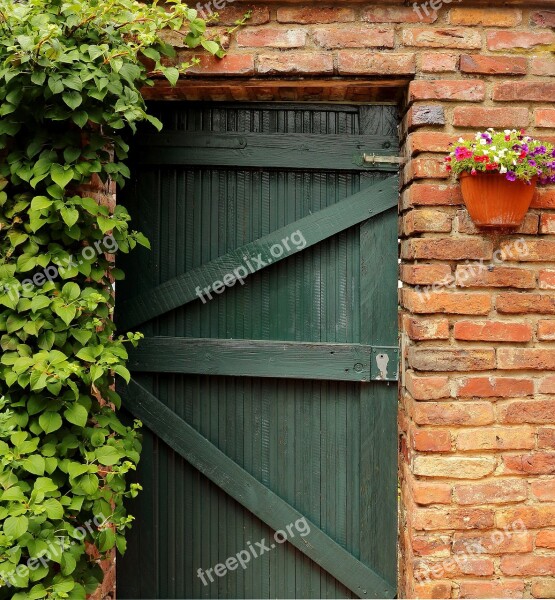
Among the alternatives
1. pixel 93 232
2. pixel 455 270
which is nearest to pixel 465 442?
pixel 455 270

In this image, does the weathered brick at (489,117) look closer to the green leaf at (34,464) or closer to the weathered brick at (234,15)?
the weathered brick at (234,15)

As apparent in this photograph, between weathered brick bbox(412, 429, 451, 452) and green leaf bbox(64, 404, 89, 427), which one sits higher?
green leaf bbox(64, 404, 89, 427)

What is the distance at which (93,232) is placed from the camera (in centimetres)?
208

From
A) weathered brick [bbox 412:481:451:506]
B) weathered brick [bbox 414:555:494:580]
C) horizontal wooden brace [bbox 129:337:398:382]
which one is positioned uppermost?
horizontal wooden brace [bbox 129:337:398:382]

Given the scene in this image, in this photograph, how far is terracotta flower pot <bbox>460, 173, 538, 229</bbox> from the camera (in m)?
2.01

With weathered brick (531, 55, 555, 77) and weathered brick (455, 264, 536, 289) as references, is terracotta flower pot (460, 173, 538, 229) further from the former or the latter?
weathered brick (531, 55, 555, 77)

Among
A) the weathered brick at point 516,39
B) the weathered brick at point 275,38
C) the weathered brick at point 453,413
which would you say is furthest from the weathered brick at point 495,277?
the weathered brick at point 275,38

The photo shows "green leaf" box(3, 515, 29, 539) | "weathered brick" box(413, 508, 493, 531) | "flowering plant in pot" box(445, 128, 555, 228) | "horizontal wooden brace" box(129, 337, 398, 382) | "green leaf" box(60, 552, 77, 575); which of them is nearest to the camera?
"green leaf" box(3, 515, 29, 539)

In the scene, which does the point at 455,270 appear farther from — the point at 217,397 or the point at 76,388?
the point at 76,388

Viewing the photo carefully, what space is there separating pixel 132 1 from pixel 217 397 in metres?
1.55

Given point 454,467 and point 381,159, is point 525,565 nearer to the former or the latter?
point 454,467

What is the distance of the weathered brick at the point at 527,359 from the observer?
2.14 meters

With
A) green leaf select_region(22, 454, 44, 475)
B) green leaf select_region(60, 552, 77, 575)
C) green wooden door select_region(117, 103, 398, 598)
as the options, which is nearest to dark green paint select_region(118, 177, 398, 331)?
green wooden door select_region(117, 103, 398, 598)

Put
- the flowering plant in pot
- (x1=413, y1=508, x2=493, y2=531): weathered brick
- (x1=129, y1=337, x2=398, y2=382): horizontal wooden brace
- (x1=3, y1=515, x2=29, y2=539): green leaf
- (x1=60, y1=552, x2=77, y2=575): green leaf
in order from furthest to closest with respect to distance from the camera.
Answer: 1. (x1=129, y1=337, x2=398, y2=382): horizontal wooden brace
2. (x1=413, y1=508, x2=493, y2=531): weathered brick
3. the flowering plant in pot
4. (x1=60, y1=552, x2=77, y2=575): green leaf
5. (x1=3, y1=515, x2=29, y2=539): green leaf
